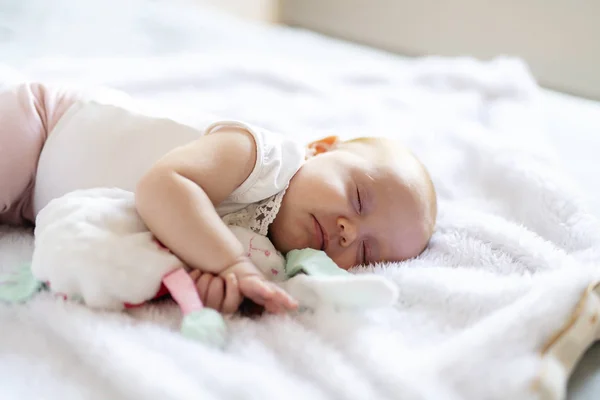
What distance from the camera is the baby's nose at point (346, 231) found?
859mm

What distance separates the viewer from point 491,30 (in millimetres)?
2070

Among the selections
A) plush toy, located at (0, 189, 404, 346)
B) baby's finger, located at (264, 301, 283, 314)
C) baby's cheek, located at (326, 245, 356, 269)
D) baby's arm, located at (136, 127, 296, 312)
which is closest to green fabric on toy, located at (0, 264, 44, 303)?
plush toy, located at (0, 189, 404, 346)

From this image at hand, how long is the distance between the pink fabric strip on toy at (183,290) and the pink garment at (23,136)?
40cm

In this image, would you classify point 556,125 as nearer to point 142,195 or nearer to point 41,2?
point 142,195

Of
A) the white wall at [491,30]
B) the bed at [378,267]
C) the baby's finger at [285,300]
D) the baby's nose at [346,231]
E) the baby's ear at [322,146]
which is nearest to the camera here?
the bed at [378,267]

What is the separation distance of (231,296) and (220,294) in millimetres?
15

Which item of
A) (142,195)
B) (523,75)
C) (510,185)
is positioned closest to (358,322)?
(142,195)

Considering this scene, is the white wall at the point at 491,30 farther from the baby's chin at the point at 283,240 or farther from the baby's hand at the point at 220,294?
the baby's hand at the point at 220,294

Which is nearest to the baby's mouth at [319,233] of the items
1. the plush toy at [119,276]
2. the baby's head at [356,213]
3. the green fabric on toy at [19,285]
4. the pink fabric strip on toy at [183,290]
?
the baby's head at [356,213]

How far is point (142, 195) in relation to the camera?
0.76 meters

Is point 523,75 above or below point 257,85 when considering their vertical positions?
above

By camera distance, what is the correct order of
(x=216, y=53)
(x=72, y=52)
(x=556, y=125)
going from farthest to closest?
(x=216, y=53), (x=72, y=52), (x=556, y=125)

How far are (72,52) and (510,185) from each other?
1141 millimetres

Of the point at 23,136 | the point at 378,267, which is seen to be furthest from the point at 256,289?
the point at 23,136
